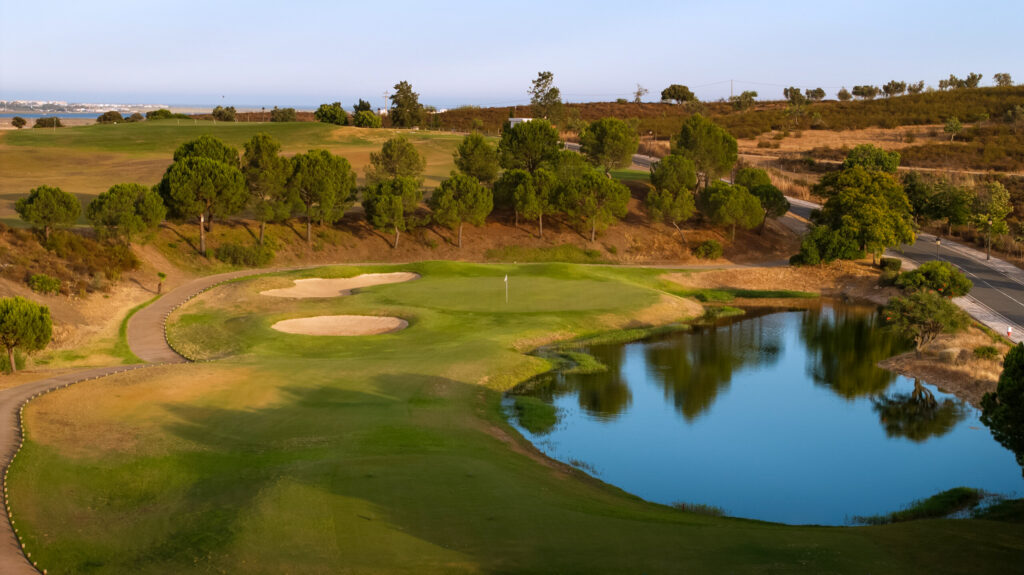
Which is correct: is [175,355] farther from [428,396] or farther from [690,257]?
[690,257]

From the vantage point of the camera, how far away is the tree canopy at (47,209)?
2427 inches

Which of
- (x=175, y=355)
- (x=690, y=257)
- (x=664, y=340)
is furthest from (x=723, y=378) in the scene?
(x=690, y=257)

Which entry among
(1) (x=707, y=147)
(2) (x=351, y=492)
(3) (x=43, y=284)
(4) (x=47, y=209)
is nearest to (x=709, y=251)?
(1) (x=707, y=147)

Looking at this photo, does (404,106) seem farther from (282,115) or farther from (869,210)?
(869,210)

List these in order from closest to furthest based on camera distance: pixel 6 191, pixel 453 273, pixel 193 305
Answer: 1. pixel 193 305
2. pixel 453 273
3. pixel 6 191

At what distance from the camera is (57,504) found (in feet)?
77.5

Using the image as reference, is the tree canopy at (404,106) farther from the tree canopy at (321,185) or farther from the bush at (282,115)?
the tree canopy at (321,185)

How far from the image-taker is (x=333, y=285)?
64688 mm

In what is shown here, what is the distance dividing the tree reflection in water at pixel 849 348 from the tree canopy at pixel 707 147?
33467 millimetres

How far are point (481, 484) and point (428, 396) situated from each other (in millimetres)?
11798

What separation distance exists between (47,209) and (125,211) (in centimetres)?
531

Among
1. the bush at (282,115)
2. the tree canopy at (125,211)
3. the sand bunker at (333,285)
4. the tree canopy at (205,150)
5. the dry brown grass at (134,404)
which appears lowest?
the sand bunker at (333,285)

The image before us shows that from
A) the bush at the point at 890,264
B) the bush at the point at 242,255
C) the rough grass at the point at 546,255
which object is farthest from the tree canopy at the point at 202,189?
the bush at the point at 890,264

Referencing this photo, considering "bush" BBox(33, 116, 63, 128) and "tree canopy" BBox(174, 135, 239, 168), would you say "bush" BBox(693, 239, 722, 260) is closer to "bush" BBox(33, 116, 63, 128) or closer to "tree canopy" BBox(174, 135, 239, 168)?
"tree canopy" BBox(174, 135, 239, 168)
